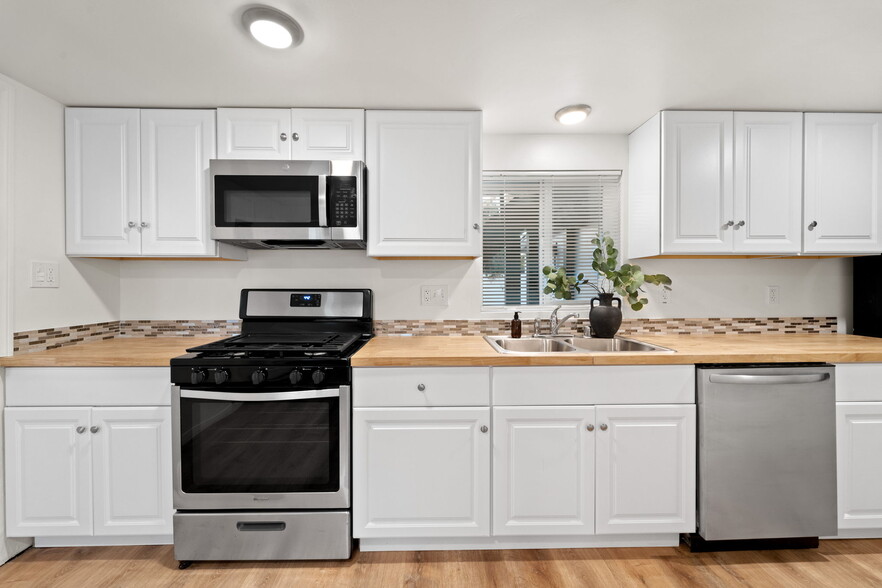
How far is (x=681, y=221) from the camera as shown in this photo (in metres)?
2.23

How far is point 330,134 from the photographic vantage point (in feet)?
7.14

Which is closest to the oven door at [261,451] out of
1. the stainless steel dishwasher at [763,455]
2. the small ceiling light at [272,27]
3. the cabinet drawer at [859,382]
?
the small ceiling light at [272,27]

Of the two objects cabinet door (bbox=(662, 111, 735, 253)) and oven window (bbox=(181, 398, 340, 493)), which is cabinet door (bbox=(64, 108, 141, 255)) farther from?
cabinet door (bbox=(662, 111, 735, 253))

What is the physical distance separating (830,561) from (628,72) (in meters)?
2.26

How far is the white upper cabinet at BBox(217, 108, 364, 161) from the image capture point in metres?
2.16

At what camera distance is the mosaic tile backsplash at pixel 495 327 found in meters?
2.48

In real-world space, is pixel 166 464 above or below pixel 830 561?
above

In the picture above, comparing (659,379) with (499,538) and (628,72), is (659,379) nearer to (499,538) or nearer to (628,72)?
(499,538)

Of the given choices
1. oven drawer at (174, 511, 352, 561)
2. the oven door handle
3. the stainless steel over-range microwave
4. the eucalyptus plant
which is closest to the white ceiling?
the stainless steel over-range microwave

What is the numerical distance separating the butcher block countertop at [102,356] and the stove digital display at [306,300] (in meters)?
0.54

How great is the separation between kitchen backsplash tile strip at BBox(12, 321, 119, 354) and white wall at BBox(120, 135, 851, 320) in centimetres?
14

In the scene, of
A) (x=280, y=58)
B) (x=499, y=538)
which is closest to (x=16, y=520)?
(x=499, y=538)

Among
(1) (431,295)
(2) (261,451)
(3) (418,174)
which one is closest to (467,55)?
(3) (418,174)

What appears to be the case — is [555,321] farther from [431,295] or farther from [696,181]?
[696,181]
